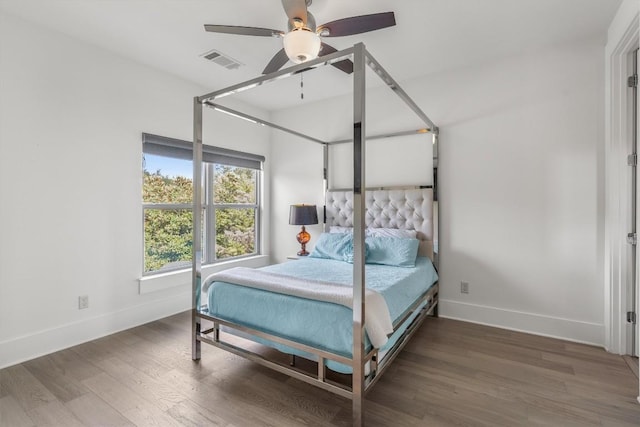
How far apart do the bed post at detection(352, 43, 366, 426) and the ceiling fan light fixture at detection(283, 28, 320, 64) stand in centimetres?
33

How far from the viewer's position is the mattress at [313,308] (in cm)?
177

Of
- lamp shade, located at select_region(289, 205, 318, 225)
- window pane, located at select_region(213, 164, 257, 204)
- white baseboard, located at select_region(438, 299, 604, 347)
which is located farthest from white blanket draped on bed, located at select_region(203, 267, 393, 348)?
window pane, located at select_region(213, 164, 257, 204)

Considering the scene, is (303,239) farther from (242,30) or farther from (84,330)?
(242,30)

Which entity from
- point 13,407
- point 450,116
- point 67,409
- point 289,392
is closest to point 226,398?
point 289,392

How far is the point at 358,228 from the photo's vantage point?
161 cm

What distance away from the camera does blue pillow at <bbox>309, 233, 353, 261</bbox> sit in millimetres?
3334

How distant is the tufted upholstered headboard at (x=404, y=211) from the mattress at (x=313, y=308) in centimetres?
63

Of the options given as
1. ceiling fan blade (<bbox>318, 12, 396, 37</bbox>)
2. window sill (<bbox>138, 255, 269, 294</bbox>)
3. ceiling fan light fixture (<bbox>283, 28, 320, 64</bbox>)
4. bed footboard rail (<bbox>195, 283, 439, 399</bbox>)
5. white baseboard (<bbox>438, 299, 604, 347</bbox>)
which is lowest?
white baseboard (<bbox>438, 299, 604, 347</bbox>)

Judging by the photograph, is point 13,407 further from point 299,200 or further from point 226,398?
point 299,200

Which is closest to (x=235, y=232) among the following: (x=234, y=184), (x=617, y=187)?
(x=234, y=184)

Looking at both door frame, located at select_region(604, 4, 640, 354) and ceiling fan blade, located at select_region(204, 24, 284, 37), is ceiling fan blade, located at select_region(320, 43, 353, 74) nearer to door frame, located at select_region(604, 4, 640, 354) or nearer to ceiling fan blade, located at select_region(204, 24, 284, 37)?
ceiling fan blade, located at select_region(204, 24, 284, 37)

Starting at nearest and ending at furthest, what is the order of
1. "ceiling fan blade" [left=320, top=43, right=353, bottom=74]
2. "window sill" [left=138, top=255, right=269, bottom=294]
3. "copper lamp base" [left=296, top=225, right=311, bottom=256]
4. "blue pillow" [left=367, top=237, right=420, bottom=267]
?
"ceiling fan blade" [left=320, top=43, right=353, bottom=74] < "blue pillow" [left=367, top=237, right=420, bottom=267] < "window sill" [left=138, top=255, right=269, bottom=294] < "copper lamp base" [left=296, top=225, right=311, bottom=256]

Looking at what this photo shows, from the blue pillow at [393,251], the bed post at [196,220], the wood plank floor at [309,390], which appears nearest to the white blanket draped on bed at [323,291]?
the bed post at [196,220]

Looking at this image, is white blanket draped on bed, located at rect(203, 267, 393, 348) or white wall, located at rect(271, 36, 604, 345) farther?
white wall, located at rect(271, 36, 604, 345)
